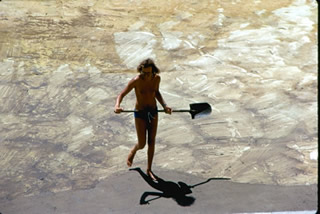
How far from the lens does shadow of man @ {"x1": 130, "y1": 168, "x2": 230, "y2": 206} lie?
8.20 meters

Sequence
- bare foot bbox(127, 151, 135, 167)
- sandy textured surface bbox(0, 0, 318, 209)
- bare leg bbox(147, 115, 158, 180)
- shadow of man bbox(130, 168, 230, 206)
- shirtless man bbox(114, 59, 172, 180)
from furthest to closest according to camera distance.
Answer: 1. sandy textured surface bbox(0, 0, 318, 209)
2. bare foot bbox(127, 151, 135, 167)
3. bare leg bbox(147, 115, 158, 180)
4. shadow of man bbox(130, 168, 230, 206)
5. shirtless man bbox(114, 59, 172, 180)

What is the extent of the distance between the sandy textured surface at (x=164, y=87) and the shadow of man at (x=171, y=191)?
489mm

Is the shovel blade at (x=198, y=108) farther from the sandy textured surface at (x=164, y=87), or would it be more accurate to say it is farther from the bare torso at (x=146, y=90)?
the sandy textured surface at (x=164, y=87)

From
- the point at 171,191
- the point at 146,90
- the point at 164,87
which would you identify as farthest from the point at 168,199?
the point at 164,87

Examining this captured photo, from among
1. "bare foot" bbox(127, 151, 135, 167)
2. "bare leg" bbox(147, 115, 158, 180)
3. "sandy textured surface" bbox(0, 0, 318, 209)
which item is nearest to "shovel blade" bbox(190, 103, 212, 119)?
"bare leg" bbox(147, 115, 158, 180)

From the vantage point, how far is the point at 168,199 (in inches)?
324

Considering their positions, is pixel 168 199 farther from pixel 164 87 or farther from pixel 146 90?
pixel 164 87

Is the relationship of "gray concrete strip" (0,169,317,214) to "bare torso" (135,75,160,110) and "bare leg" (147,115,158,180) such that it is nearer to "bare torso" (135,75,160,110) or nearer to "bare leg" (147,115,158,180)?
"bare leg" (147,115,158,180)

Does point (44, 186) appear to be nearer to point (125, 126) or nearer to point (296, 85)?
point (125, 126)

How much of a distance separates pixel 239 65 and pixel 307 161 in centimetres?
377

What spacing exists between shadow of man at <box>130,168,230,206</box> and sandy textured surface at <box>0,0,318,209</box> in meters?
0.49

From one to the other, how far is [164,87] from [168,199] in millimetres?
3931

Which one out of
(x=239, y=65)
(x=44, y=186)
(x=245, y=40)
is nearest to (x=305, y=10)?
(x=245, y=40)

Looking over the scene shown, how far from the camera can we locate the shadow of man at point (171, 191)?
8.20 m
